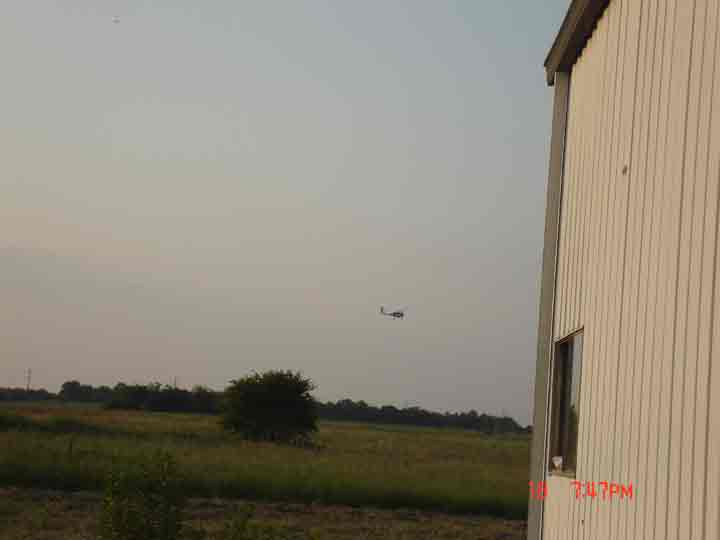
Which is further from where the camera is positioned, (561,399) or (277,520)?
(277,520)

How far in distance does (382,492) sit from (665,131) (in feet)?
59.6

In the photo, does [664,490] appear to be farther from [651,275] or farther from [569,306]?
[569,306]

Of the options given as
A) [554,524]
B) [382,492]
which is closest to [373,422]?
[382,492]

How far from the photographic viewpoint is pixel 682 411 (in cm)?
453

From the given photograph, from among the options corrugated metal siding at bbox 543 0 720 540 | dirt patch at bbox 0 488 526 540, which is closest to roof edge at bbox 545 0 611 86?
corrugated metal siding at bbox 543 0 720 540

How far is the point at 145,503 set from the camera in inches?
397

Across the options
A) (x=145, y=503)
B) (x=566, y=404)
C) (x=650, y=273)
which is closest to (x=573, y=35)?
(x=566, y=404)

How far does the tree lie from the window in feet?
128

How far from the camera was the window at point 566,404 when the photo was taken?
7434 mm

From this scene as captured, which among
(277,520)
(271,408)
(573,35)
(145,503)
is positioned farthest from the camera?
(271,408)

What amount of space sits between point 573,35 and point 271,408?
40.3m

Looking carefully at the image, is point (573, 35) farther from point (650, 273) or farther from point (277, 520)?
point (277, 520)
